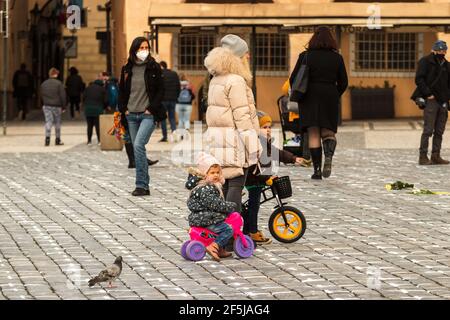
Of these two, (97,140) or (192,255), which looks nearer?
(192,255)

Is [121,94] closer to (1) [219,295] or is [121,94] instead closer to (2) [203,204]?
(2) [203,204]

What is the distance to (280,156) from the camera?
1180cm

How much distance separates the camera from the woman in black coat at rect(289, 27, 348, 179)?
58.5 ft

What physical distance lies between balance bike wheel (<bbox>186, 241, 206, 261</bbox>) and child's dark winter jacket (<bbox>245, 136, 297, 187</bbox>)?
1.04 metres

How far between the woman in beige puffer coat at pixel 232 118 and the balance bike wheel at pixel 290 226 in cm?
60

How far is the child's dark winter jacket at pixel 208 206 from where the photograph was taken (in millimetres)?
11055

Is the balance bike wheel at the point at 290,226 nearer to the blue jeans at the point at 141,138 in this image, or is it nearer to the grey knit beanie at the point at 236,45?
the grey knit beanie at the point at 236,45

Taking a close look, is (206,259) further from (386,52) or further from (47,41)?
(47,41)

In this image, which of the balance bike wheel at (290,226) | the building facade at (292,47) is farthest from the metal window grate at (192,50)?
the balance bike wheel at (290,226)

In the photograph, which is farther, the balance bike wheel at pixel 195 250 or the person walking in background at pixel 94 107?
the person walking in background at pixel 94 107
